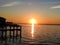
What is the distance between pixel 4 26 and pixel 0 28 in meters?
1.47

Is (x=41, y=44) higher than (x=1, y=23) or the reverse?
the reverse

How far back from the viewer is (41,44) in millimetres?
40562

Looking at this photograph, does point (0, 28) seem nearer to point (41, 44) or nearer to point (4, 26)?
point (4, 26)

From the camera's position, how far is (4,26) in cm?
4141

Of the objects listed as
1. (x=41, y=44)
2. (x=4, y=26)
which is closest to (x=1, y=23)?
(x=4, y=26)

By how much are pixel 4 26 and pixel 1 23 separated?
100cm

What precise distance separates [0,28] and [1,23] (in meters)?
1.19

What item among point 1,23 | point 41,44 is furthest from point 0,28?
point 41,44

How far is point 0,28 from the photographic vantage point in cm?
4012

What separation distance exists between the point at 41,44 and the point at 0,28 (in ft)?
28.3

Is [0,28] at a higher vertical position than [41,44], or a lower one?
higher

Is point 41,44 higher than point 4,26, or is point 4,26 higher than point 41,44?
point 4,26

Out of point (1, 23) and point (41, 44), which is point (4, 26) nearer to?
point (1, 23)
